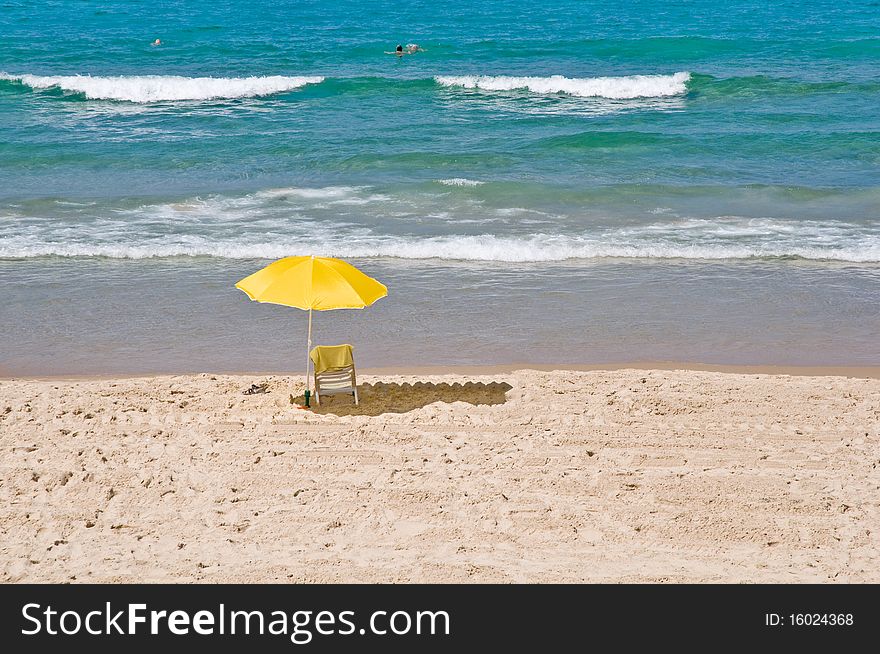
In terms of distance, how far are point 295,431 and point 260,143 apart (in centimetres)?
1414

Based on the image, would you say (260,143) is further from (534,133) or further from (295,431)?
(295,431)

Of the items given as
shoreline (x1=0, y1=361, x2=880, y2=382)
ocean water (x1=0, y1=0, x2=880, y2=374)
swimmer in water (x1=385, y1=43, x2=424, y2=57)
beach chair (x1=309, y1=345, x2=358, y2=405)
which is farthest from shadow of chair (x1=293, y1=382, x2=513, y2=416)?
swimmer in water (x1=385, y1=43, x2=424, y2=57)

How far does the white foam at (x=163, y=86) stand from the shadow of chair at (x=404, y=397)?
1888 cm

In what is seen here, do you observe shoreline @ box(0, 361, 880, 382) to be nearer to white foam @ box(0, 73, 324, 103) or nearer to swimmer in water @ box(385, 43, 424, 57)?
white foam @ box(0, 73, 324, 103)

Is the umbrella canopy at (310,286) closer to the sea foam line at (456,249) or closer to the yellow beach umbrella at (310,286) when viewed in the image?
the yellow beach umbrella at (310,286)

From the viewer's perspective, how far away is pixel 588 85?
1068 inches

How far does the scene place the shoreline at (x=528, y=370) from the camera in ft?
35.2

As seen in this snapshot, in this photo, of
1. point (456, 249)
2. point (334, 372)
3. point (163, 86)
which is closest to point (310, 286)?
point (334, 372)

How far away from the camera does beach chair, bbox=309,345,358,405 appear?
9.61 meters

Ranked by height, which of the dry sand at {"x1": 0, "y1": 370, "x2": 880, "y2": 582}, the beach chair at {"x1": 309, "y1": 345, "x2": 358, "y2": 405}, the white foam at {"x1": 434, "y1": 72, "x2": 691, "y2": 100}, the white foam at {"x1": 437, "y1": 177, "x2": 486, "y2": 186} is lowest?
the dry sand at {"x1": 0, "y1": 370, "x2": 880, "y2": 582}

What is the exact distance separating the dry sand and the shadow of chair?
0.03 metres

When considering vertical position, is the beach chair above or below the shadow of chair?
above

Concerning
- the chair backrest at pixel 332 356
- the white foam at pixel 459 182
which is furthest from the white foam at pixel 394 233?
the chair backrest at pixel 332 356

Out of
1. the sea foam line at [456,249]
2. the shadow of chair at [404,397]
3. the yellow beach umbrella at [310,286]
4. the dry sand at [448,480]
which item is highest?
the yellow beach umbrella at [310,286]
